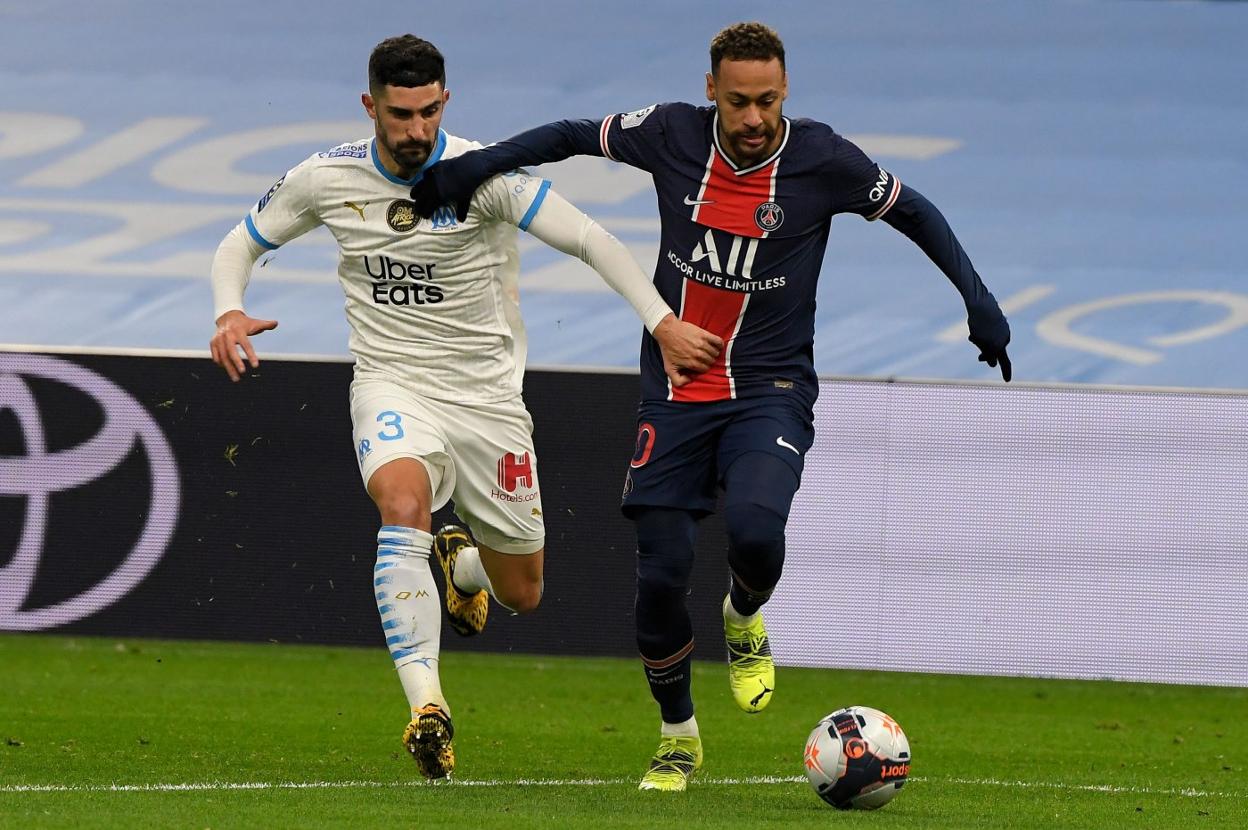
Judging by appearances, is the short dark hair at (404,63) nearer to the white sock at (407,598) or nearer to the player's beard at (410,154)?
the player's beard at (410,154)

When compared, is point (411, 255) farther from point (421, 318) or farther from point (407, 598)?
point (407, 598)

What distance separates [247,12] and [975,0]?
6.01 metres

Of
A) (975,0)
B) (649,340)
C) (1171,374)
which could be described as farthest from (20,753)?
(975,0)

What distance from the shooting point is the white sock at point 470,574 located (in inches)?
281

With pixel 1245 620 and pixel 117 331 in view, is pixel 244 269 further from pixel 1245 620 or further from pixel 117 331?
pixel 117 331

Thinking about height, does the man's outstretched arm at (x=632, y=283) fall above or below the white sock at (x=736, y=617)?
above

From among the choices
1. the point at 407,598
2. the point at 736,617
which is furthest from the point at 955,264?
the point at 407,598

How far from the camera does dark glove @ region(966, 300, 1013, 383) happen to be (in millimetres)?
5785

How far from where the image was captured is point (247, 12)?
1545cm

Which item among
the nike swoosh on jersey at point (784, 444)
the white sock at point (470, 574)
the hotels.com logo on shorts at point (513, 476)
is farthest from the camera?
the white sock at point (470, 574)

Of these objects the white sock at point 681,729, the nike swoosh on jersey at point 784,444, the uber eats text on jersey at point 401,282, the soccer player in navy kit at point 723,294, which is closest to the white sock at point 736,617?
the soccer player in navy kit at point 723,294

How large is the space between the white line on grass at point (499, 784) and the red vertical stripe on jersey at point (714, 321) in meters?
1.31

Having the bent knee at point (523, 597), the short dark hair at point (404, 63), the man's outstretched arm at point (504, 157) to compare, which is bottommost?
the bent knee at point (523, 597)

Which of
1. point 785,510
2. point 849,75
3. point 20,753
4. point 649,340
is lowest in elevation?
point 20,753
